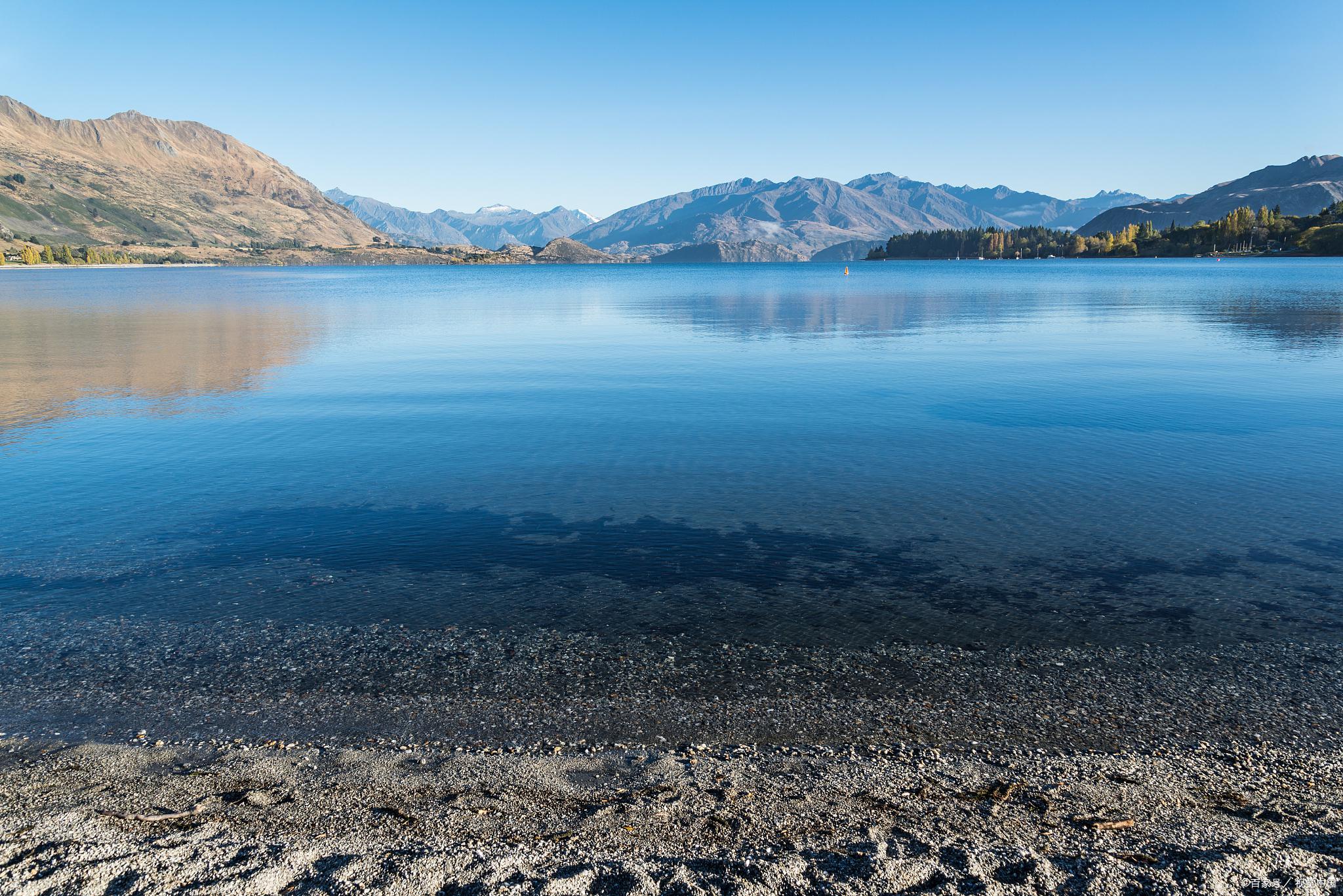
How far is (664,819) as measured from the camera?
7043mm

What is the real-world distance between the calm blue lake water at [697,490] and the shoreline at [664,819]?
316 centimetres

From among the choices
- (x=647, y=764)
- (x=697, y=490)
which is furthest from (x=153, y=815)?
(x=697, y=490)

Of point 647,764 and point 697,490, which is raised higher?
point 697,490

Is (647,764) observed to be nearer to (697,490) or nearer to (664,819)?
(664,819)

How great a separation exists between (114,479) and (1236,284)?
12935 centimetres

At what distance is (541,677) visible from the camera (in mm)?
9914

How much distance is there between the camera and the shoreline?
6.29 m

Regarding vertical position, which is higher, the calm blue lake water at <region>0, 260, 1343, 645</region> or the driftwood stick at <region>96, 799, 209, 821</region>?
the calm blue lake water at <region>0, 260, 1343, 645</region>

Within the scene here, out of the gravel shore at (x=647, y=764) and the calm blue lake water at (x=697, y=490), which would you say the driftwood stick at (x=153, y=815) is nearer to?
the gravel shore at (x=647, y=764)

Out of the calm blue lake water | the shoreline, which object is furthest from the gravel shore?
the calm blue lake water

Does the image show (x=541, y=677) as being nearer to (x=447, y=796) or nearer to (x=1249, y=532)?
(x=447, y=796)

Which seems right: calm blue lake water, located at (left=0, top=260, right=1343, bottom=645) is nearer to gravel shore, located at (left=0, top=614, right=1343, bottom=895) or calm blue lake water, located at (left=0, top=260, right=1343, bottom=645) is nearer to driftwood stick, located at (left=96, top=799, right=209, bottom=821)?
gravel shore, located at (left=0, top=614, right=1343, bottom=895)

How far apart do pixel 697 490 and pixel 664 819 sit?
11.4 meters

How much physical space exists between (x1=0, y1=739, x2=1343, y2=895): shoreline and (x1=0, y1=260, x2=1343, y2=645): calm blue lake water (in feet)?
10.4
